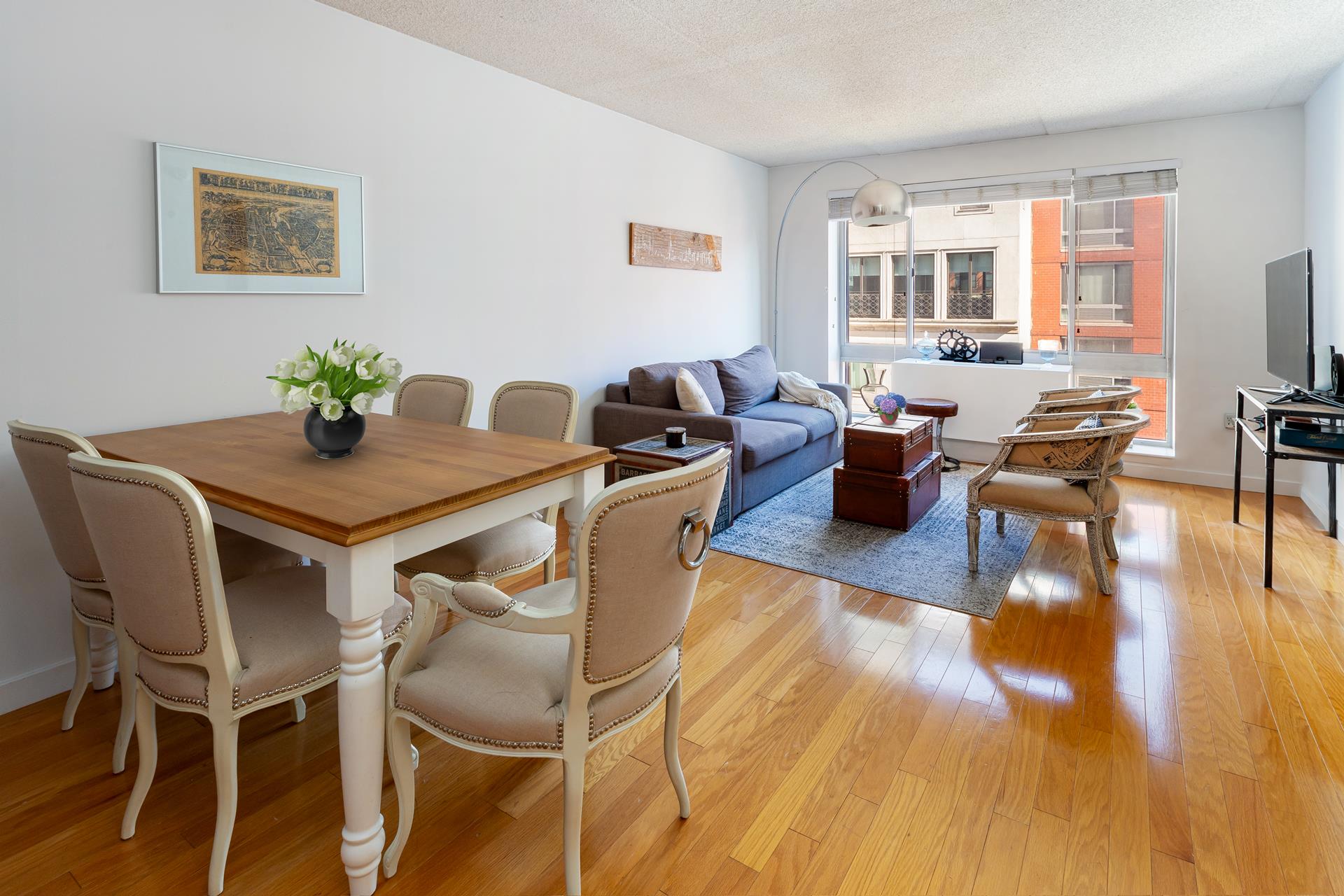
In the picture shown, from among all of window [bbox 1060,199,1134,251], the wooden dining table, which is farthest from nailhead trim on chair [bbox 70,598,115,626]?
window [bbox 1060,199,1134,251]

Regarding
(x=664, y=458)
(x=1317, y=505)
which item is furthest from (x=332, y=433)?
(x=1317, y=505)

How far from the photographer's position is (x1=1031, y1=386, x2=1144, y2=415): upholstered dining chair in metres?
3.68

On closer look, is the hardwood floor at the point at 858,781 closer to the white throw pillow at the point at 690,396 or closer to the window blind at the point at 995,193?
the white throw pillow at the point at 690,396

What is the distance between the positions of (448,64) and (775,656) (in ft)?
10.4

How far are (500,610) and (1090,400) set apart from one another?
3437 mm

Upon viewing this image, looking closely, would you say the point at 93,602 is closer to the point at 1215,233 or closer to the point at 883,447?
the point at 883,447

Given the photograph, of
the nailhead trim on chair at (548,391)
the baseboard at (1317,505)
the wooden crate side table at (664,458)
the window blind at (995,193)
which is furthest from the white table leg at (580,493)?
the window blind at (995,193)

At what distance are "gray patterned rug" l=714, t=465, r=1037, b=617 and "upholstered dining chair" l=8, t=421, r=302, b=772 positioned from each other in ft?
7.60

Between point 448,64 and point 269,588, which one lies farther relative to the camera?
point 448,64

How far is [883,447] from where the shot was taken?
13.2ft

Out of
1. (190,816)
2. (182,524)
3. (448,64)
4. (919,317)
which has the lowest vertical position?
(190,816)

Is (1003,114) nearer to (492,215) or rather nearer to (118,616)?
(492,215)

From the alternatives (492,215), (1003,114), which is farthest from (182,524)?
(1003,114)

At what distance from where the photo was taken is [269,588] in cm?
193
